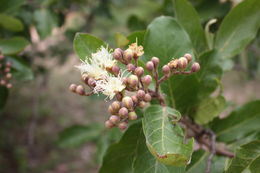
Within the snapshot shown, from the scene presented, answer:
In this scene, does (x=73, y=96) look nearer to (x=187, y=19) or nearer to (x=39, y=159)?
(x=39, y=159)

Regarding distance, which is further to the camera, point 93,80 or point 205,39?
point 205,39

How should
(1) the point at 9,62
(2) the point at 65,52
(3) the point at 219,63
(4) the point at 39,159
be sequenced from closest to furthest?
1. (3) the point at 219,63
2. (1) the point at 9,62
3. (2) the point at 65,52
4. (4) the point at 39,159

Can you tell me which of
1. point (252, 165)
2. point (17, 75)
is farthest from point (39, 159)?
point (252, 165)

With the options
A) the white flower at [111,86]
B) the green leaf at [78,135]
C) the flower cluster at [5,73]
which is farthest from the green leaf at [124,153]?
the green leaf at [78,135]

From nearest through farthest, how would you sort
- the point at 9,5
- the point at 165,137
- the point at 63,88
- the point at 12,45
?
the point at 165,137
the point at 12,45
the point at 9,5
the point at 63,88

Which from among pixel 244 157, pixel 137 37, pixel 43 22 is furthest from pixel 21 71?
pixel 244 157

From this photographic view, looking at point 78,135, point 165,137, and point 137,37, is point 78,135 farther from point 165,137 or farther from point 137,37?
point 165,137

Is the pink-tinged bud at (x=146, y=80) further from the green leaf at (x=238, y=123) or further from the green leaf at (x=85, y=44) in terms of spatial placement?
the green leaf at (x=238, y=123)
